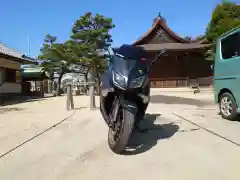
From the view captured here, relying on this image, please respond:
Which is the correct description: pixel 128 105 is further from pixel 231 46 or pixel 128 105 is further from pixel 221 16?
pixel 221 16

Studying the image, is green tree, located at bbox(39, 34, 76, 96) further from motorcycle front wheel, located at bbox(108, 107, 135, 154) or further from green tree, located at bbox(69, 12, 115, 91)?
motorcycle front wheel, located at bbox(108, 107, 135, 154)

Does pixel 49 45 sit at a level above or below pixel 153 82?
above

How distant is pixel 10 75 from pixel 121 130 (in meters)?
16.3

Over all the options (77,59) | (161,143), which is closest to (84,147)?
(161,143)

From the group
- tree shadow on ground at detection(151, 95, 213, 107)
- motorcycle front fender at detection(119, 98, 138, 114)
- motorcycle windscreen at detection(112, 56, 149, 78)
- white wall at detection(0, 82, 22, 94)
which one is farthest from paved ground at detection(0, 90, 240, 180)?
white wall at detection(0, 82, 22, 94)

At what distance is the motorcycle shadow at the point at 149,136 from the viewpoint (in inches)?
168

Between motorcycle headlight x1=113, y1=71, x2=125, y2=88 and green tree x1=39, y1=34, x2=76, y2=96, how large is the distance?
18.6 metres

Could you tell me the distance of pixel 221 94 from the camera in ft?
23.0

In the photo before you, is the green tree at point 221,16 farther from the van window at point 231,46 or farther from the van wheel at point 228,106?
the van wheel at point 228,106

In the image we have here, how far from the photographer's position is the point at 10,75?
18297mm

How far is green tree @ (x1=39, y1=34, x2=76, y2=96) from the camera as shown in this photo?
22.8 meters

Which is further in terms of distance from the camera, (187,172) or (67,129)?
(67,129)

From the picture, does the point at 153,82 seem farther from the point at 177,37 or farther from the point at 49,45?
the point at 49,45

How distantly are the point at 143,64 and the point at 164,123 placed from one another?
103 inches
